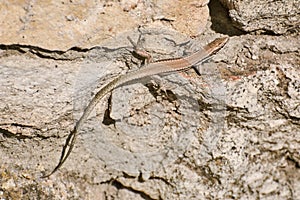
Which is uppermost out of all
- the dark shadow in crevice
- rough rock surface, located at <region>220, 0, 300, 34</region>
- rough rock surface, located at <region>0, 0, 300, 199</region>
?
rough rock surface, located at <region>220, 0, 300, 34</region>

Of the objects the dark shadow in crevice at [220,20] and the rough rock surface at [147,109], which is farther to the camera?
the dark shadow in crevice at [220,20]

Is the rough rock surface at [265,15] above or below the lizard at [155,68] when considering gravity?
above

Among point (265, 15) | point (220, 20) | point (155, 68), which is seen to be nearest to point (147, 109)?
point (155, 68)

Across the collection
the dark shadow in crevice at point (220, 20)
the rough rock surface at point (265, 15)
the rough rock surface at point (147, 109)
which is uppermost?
the rough rock surface at point (265, 15)

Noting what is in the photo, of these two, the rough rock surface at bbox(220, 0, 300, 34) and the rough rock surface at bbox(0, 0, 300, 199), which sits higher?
the rough rock surface at bbox(220, 0, 300, 34)

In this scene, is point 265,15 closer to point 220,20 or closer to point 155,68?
point 220,20

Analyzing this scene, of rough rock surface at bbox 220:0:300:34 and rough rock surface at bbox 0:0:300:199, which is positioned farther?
rough rock surface at bbox 220:0:300:34

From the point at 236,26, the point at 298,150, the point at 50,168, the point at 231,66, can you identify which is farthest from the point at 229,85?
the point at 50,168
